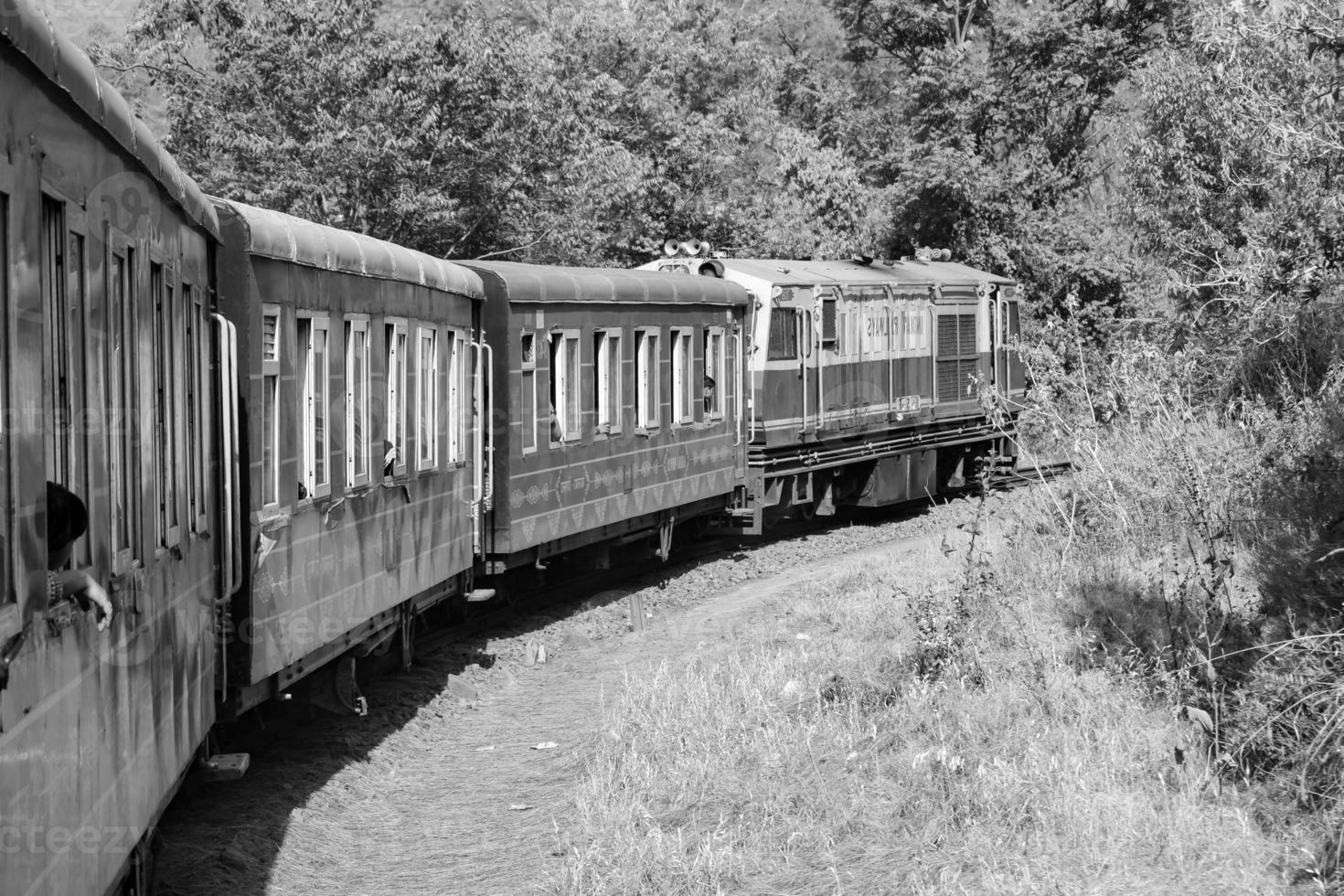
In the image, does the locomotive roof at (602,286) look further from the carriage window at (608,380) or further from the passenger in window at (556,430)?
the passenger in window at (556,430)

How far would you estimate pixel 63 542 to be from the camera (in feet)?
12.7

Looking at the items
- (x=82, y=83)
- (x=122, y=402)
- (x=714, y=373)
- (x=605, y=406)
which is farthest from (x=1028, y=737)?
(x=714, y=373)

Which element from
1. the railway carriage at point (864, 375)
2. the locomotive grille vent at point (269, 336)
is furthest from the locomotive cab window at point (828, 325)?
the locomotive grille vent at point (269, 336)

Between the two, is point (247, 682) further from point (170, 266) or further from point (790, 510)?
point (790, 510)

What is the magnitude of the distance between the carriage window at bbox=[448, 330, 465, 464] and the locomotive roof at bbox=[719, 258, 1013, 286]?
7107 mm

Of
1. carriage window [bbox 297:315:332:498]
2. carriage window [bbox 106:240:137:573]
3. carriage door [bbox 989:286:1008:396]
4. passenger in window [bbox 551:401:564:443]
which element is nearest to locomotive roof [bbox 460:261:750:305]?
passenger in window [bbox 551:401:564:443]

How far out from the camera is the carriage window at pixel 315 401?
8.48 m

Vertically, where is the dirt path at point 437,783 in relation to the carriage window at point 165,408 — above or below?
below

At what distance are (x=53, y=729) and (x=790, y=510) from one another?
18.4m

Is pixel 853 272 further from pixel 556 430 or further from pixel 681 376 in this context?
pixel 556 430

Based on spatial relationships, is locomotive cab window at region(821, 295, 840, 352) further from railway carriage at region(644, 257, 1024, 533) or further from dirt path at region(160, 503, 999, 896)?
dirt path at region(160, 503, 999, 896)

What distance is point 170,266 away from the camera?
239 inches

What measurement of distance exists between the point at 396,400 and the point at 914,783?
4.42 m

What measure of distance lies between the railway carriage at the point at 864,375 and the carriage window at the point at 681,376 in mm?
1932
